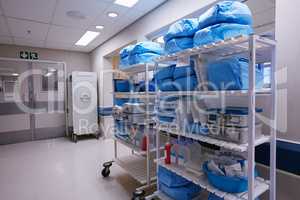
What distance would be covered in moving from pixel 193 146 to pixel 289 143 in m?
0.78

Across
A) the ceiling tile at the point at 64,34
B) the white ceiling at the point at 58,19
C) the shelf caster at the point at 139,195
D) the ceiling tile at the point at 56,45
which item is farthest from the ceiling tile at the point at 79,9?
the shelf caster at the point at 139,195

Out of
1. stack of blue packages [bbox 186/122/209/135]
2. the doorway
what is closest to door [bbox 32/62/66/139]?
the doorway

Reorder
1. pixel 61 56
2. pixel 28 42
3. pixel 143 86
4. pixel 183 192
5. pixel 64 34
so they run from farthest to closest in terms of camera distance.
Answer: pixel 61 56
pixel 28 42
pixel 64 34
pixel 143 86
pixel 183 192

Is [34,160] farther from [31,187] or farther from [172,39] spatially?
[172,39]

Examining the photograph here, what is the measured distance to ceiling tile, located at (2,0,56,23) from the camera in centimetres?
256

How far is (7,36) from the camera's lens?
4078 mm

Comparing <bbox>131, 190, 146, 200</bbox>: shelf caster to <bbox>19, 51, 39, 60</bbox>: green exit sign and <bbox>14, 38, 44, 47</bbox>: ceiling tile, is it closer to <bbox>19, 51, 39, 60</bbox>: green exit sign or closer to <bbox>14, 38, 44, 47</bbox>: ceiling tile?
<bbox>14, 38, 44, 47</bbox>: ceiling tile

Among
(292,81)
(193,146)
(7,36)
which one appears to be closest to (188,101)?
(193,146)

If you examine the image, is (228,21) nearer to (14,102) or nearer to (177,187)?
(177,187)

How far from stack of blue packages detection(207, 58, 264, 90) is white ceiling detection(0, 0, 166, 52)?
1.79 metres

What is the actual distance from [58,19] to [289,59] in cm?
339

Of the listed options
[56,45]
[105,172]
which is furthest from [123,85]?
[56,45]

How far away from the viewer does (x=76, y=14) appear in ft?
9.78

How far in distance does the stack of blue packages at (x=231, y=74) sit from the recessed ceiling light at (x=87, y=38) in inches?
131
